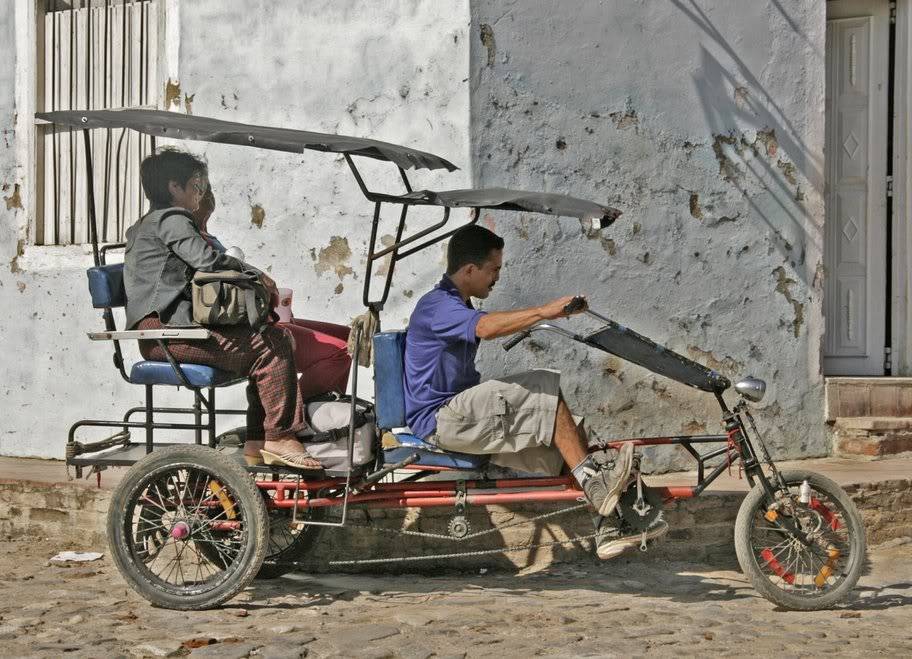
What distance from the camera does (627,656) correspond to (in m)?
4.58

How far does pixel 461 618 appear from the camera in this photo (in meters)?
5.16

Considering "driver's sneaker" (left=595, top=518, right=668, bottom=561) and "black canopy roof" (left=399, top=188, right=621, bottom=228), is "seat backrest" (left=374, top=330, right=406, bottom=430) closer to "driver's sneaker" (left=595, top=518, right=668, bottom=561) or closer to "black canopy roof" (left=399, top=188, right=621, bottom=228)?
"black canopy roof" (left=399, top=188, right=621, bottom=228)

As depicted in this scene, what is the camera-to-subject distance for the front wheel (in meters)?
5.29

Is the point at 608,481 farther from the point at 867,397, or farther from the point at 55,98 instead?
the point at 55,98

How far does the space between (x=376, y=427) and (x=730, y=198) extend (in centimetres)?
313

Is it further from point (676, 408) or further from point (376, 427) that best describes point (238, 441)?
point (676, 408)

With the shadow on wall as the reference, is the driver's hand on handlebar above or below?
below

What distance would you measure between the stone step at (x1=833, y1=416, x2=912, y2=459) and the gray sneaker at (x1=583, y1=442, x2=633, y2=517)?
10.3ft

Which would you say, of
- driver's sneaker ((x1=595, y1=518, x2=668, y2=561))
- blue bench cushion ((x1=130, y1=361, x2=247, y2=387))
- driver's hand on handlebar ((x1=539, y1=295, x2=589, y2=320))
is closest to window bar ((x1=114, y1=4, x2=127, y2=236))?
blue bench cushion ((x1=130, y1=361, x2=247, y2=387))

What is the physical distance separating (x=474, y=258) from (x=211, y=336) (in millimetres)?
1201

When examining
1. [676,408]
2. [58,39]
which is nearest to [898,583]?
[676,408]

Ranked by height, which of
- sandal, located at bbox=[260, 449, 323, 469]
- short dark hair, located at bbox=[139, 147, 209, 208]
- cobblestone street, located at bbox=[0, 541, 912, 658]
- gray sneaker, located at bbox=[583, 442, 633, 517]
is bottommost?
cobblestone street, located at bbox=[0, 541, 912, 658]

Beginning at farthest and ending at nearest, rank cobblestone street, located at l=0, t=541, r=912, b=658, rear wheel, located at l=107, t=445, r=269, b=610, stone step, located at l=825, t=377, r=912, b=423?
1. stone step, located at l=825, t=377, r=912, b=423
2. rear wheel, located at l=107, t=445, r=269, b=610
3. cobblestone street, located at l=0, t=541, r=912, b=658

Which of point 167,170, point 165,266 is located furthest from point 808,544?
point 167,170
